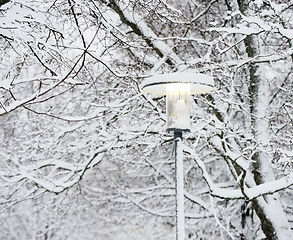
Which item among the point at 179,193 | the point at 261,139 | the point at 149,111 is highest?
the point at 149,111

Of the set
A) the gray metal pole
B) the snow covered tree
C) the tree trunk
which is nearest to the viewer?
the gray metal pole

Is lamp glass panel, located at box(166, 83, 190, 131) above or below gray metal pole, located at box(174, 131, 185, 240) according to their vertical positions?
above

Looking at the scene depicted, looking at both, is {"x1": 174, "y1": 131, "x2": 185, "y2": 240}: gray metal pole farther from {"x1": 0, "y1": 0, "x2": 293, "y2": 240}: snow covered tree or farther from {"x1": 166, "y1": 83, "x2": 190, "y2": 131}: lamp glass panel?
{"x1": 0, "y1": 0, "x2": 293, "y2": 240}: snow covered tree

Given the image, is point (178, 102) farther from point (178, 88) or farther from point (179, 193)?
point (179, 193)

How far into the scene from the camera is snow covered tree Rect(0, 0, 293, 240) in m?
4.22

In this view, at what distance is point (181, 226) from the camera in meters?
3.64

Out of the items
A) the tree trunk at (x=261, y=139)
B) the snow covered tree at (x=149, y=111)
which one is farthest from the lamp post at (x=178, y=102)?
the tree trunk at (x=261, y=139)

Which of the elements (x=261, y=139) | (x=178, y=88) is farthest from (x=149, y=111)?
(x=178, y=88)

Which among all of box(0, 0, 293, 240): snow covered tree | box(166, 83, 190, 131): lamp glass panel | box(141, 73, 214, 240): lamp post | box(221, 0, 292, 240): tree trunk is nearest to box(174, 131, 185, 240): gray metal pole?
box(141, 73, 214, 240): lamp post

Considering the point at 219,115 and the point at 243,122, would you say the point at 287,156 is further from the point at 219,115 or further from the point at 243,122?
the point at 243,122

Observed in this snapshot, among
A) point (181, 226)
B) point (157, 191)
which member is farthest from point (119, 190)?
point (181, 226)

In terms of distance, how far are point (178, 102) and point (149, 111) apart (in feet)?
11.7

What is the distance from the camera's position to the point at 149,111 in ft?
23.8

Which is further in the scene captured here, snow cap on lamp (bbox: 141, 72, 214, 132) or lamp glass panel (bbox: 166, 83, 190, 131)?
lamp glass panel (bbox: 166, 83, 190, 131)
